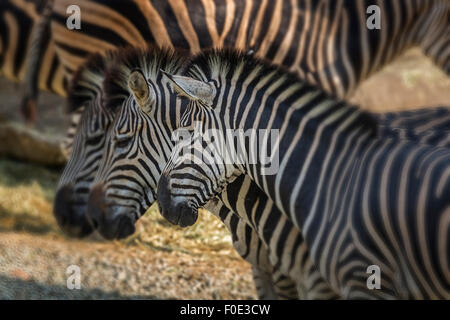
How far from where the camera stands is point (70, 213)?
5.77 m

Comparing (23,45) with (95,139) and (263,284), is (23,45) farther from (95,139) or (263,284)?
(263,284)

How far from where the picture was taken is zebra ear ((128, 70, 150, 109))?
4770 mm

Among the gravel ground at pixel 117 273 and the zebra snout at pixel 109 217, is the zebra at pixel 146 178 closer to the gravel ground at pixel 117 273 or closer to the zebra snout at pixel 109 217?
the zebra snout at pixel 109 217

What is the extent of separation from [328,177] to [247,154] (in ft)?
Result: 1.91

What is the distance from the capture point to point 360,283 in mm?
4102

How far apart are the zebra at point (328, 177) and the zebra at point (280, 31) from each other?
1283 mm

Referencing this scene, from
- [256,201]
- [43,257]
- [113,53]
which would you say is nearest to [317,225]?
[256,201]

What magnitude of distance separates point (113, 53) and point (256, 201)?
5.73 feet

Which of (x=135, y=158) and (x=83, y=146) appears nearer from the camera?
(x=135, y=158)

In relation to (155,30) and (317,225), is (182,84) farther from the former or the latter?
(155,30)

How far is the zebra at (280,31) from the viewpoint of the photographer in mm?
6113
